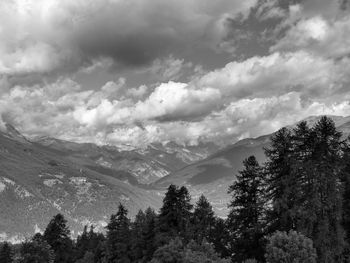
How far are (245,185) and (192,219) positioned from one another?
947 inches

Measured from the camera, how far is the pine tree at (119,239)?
3086 inches

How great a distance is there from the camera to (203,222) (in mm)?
69000

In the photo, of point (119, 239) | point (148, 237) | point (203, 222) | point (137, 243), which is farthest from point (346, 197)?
point (119, 239)

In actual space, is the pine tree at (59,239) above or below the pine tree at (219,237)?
above

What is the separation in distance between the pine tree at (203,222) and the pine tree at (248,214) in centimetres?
2009

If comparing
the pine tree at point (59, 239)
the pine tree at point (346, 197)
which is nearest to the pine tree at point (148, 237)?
the pine tree at point (59, 239)

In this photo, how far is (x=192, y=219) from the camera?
67.4 m

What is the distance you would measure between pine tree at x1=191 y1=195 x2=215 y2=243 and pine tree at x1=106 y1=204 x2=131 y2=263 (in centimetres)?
1739

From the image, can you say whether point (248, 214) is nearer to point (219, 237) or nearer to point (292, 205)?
point (292, 205)

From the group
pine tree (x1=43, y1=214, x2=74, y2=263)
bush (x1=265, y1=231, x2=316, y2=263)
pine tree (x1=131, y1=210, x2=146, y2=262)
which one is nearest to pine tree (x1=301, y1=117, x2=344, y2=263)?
bush (x1=265, y1=231, x2=316, y2=263)

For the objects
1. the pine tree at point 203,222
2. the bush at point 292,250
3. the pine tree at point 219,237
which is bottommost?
the bush at point 292,250

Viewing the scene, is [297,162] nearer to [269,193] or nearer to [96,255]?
[269,193]

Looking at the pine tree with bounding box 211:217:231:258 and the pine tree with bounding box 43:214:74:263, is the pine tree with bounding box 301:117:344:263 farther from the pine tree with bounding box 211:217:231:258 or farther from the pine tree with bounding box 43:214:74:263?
the pine tree with bounding box 43:214:74:263

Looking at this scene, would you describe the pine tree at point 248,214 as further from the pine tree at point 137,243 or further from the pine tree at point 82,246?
the pine tree at point 82,246
